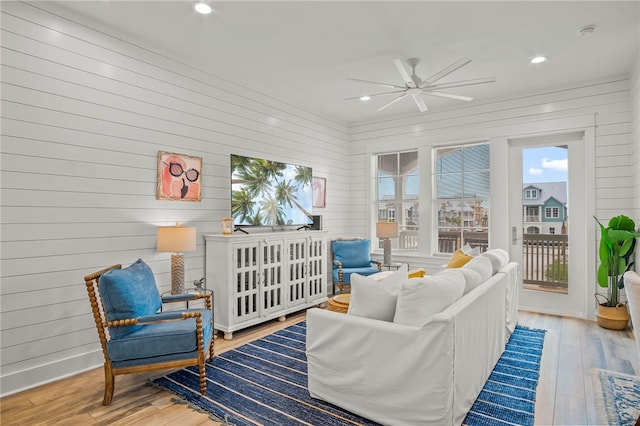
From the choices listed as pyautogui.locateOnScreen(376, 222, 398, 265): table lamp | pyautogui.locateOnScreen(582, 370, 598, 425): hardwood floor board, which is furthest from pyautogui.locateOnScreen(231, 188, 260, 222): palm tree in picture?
pyautogui.locateOnScreen(582, 370, 598, 425): hardwood floor board

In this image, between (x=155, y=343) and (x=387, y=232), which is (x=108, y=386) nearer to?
(x=155, y=343)

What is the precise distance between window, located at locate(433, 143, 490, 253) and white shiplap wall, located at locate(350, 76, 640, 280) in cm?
19

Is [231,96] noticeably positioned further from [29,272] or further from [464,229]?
[464,229]

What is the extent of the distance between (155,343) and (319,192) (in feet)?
11.5

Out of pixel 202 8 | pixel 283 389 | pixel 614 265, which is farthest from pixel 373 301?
pixel 614 265

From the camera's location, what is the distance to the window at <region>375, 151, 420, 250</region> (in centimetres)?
575

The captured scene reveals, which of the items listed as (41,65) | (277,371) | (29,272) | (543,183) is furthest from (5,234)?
(543,183)

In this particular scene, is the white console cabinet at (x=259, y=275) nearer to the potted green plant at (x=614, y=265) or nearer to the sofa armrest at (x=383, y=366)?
the sofa armrest at (x=383, y=366)

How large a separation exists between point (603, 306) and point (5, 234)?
223 inches

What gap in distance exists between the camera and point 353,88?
461 cm

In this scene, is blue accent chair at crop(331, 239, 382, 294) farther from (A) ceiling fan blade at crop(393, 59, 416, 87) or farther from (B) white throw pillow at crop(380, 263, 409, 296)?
(B) white throw pillow at crop(380, 263, 409, 296)

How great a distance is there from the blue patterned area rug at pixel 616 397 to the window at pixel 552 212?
2232 mm

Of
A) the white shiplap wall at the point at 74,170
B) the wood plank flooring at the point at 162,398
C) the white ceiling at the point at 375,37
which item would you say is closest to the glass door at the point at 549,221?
the white ceiling at the point at 375,37

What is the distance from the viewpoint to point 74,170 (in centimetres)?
291
